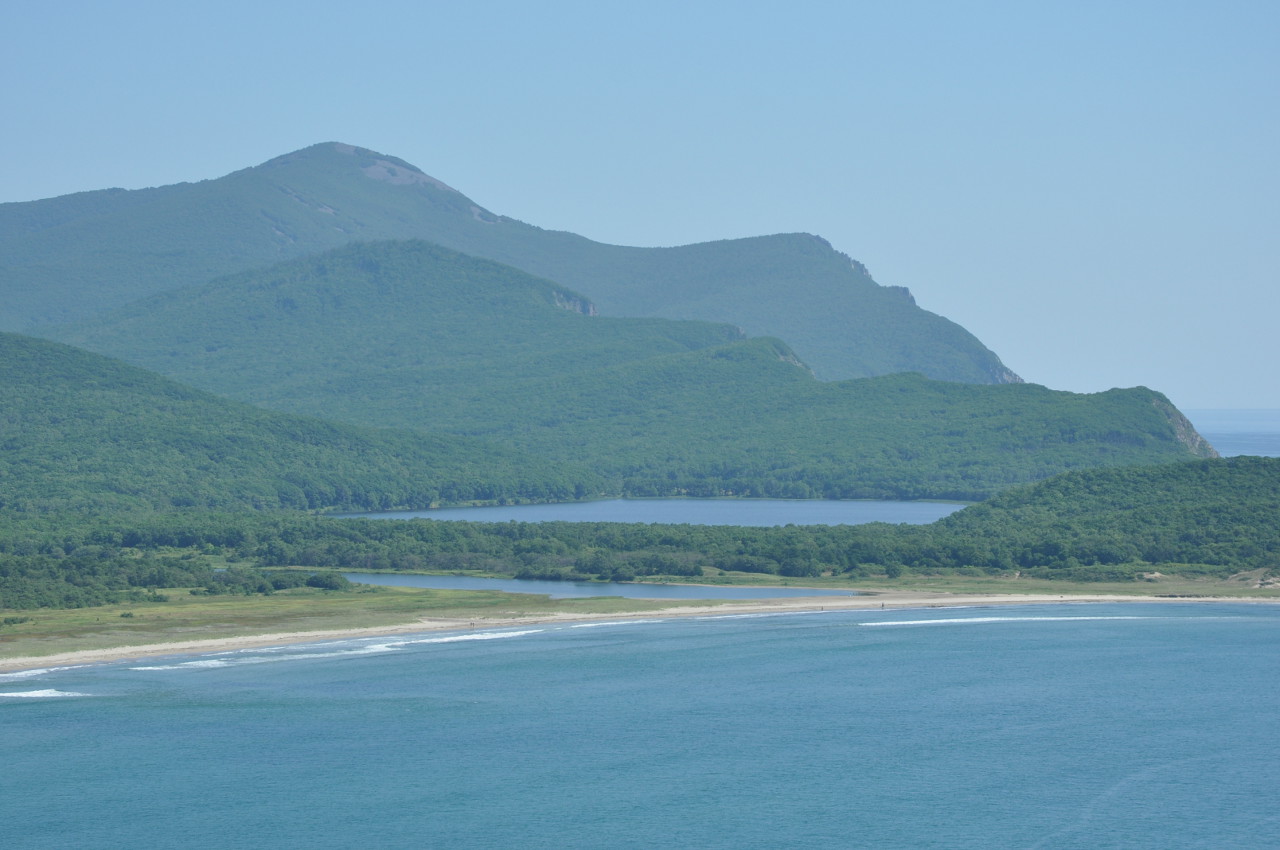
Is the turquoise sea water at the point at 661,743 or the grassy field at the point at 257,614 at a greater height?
the grassy field at the point at 257,614

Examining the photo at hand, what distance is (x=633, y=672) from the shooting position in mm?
72750

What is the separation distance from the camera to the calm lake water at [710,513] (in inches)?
6235

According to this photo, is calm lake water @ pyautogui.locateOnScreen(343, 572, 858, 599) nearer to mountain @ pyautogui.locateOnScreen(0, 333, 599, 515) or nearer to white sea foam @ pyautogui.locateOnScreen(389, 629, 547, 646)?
white sea foam @ pyautogui.locateOnScreen(389, 629, 547, 646)

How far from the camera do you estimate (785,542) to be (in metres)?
113

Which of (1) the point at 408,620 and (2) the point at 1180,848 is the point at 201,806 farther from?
(1) the point at 408,620

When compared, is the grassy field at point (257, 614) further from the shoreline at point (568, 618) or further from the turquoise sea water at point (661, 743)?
the turquoise sea water at point (661, 743)

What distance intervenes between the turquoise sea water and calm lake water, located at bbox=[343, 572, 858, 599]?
15.7 m

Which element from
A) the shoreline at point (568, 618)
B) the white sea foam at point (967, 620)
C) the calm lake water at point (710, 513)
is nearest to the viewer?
the shoreline at point (568, 618)

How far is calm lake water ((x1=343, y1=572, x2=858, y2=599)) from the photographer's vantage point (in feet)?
326

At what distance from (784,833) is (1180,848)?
11.1 meters

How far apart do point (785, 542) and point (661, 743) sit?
2128 inches

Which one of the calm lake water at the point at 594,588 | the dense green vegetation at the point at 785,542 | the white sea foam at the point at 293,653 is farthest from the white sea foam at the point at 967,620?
the white sea foam at the point at 293,653

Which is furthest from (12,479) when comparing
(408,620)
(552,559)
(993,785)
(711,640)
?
(993,785)

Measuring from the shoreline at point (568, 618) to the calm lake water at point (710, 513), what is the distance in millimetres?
51302
